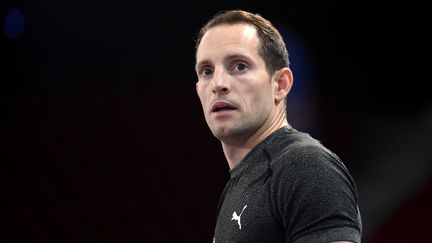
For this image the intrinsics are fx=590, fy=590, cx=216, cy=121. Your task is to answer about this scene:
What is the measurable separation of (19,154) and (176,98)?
4.13ft

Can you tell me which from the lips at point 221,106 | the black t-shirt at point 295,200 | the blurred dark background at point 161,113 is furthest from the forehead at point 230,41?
the blurred dark background at point 161,113

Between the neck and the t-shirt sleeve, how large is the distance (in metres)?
0.25

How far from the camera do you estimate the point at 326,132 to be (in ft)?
16.0

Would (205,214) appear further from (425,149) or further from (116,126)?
(425,149)

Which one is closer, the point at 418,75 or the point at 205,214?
the point at 205,214

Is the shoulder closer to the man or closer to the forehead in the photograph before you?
the man

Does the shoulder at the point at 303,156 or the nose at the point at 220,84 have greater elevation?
the nose at the point at 220,84

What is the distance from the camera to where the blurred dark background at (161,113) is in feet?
14.1

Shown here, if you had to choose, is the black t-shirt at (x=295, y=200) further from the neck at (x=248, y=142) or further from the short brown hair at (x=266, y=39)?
the short brown hair at (x=266, y=39)

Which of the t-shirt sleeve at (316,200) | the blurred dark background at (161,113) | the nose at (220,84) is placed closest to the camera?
the t-shirt sleeve at (316,200)

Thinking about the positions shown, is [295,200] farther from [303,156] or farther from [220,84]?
[220,84]

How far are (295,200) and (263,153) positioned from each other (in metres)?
0.25

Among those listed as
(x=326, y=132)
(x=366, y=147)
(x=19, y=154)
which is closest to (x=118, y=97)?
(x=19, y=154)

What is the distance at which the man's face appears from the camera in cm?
126
